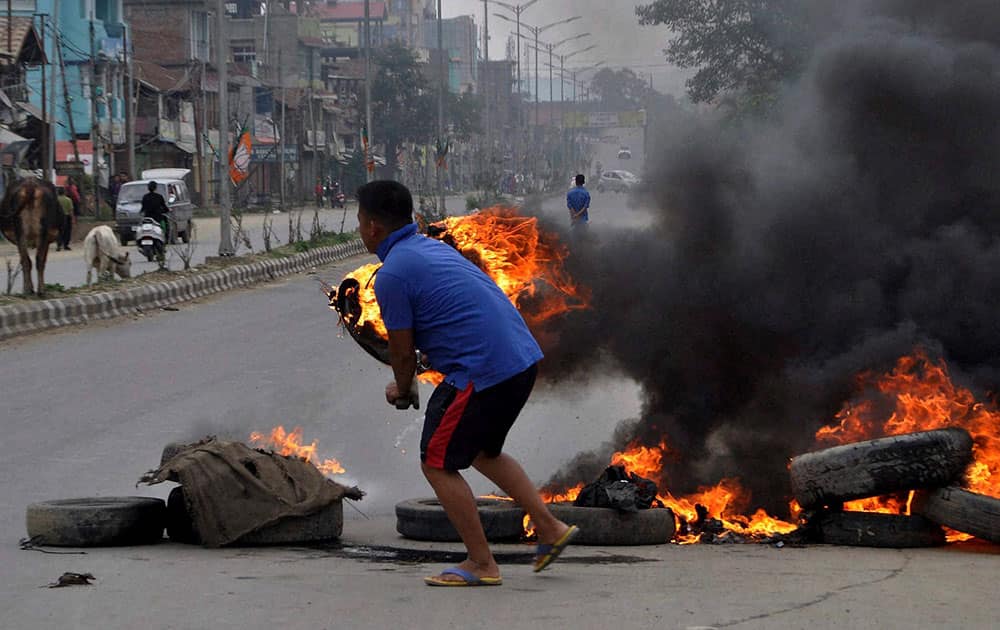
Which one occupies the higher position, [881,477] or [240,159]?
[240,159]

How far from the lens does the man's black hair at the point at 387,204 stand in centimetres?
603

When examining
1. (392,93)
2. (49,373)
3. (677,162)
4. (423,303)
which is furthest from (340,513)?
(392,93)

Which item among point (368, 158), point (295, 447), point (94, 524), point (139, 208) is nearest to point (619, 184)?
point (295, 447)

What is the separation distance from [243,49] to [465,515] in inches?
3498

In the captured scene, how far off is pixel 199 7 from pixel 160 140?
12853mm

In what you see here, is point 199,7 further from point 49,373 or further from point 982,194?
point 982,194

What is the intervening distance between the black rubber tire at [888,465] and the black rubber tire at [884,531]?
12cm

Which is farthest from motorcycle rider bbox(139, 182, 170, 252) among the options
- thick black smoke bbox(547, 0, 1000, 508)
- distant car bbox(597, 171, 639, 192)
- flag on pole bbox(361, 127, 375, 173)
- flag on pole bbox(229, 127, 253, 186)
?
thick black smoke bbox(547, 0, 1000, 508)

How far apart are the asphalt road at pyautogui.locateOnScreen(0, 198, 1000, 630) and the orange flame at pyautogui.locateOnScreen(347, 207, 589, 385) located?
1.33 ft

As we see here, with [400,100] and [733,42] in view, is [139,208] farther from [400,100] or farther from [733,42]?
[400,100]

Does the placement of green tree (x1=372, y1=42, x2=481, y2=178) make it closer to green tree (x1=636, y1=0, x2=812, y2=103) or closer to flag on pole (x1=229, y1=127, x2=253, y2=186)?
flag on pole (x1=229, y1=127, x2=253, y2=186)

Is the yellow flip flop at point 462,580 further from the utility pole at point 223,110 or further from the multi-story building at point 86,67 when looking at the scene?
the multi-story building at point 86,67

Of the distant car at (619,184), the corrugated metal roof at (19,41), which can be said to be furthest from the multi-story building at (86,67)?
the distant car at (619,184)

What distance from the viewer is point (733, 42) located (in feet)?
84.0
